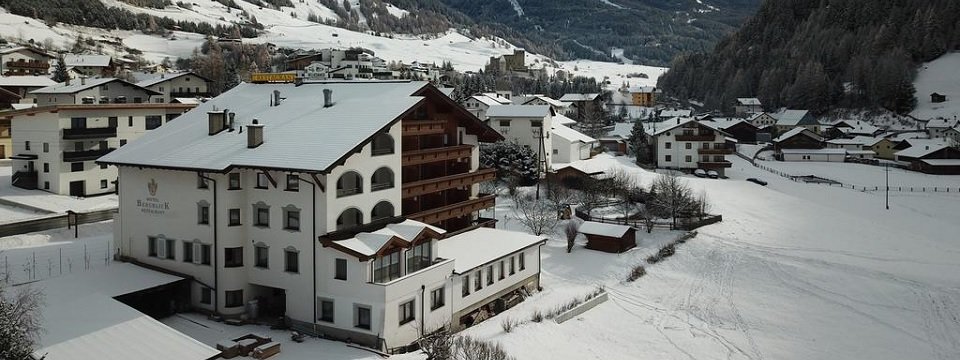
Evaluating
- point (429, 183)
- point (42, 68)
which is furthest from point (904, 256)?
point (42, 68)

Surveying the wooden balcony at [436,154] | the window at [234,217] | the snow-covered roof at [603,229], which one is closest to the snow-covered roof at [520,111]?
the snow-covered roof at [603,229]

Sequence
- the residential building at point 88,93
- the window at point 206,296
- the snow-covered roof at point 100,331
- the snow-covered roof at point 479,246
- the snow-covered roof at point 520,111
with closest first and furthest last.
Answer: the snow-covered roof at point 100,331 < the window at point 206,296 < the snow-covered roof at point 479,246 < the residential building at point 88,93 < the snow-covered roof at point 520,111

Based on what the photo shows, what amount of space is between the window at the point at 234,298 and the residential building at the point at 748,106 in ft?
477

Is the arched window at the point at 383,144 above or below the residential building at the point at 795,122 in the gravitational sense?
below

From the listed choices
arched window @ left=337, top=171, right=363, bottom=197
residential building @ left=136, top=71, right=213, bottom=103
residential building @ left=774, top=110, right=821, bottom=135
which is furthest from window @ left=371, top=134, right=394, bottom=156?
residential building @ left=774, top=110, right=821, bottom=135

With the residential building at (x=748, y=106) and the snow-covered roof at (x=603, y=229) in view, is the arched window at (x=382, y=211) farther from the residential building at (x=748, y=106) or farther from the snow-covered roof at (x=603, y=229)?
the residential building at (x=748, y=106)

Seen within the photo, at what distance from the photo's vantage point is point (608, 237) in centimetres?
4144

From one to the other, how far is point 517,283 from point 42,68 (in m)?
99.1

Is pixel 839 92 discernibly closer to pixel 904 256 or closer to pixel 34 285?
pixel 904 256

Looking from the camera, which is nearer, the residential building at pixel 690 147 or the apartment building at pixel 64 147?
the apartment building at pixel 64 147

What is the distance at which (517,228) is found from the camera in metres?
45.1

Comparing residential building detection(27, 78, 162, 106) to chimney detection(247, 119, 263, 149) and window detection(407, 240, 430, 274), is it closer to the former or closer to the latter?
chimney detection(247, 119, 263, 149)

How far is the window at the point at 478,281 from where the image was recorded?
28.9 m

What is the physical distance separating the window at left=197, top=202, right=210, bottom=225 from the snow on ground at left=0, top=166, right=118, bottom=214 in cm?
1850
